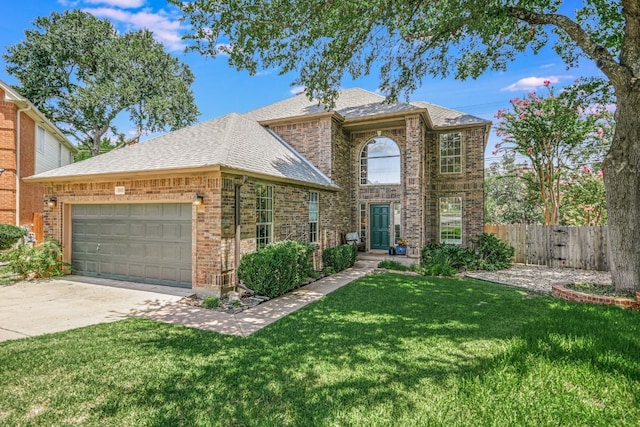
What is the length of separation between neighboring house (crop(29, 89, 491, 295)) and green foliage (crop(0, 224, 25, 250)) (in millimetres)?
5984

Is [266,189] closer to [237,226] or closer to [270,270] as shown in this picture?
[237,226]

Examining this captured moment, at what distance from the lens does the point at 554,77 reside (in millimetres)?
14023

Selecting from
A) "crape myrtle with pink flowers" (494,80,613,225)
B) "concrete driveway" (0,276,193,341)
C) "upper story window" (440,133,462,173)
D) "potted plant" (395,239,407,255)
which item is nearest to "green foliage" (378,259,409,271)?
"potted plant" (395,239,407,255)

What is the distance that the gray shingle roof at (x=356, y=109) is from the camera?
13.2m

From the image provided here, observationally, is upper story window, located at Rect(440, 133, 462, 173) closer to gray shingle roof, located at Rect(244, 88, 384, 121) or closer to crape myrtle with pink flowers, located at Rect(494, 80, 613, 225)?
crape myrtle with pink flowers, located at Rect(494, 80, 613, 225)

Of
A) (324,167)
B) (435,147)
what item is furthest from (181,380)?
(435,147)

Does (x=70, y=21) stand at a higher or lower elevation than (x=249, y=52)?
A: higher

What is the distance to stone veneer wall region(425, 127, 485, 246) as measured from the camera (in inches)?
547

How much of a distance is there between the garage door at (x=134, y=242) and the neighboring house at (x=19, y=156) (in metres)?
8.66

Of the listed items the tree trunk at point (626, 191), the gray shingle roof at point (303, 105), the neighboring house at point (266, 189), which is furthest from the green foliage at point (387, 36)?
the gray shingle roof at point (303, 105)

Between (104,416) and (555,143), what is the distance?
18108 mm

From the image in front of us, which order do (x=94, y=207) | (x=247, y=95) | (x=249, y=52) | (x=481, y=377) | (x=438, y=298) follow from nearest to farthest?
(x=481, y=377) < (x=438, y=298) < (x=249, y=52) < (x=94, y=207) < (x=247, y=95)

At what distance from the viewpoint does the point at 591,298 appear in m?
6.62

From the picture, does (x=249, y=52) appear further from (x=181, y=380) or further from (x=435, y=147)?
(x=435, y=147)
